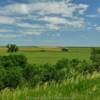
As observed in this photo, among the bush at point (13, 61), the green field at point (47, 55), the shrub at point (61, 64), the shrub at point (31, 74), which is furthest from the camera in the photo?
the green field at point (47, 55)

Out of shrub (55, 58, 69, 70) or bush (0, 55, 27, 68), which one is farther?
shrub (55, 58, 69, 70)

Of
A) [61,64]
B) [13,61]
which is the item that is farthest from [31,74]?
[61,64]

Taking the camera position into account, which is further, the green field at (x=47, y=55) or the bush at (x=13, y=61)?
the green field at (x=47, y=55)

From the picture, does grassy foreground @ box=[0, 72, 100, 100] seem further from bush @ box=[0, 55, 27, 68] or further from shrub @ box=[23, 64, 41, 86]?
bush @ box=[0, 55, 27, 68]

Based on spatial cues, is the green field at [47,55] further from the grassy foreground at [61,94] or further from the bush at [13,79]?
the grassy foreground at [61,94]

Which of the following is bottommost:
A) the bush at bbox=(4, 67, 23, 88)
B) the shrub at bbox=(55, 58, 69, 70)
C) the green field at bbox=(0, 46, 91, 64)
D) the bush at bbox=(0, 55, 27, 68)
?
the green field at bbox=(0, 46, 91, 64)

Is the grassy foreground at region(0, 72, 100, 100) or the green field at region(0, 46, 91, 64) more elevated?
the grassy foreground at region(0, 72, 100, 100)

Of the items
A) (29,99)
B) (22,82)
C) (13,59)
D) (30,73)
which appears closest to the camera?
(29,99)

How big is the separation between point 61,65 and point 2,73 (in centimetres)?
582

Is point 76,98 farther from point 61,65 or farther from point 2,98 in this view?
point 61,65

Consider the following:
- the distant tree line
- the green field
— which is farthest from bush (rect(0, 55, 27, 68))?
the green field

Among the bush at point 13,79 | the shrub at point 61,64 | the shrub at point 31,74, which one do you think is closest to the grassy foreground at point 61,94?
the bush at point 13,79

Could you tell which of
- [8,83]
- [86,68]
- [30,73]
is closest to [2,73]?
[8,83]

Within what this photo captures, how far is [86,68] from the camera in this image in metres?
20.9
